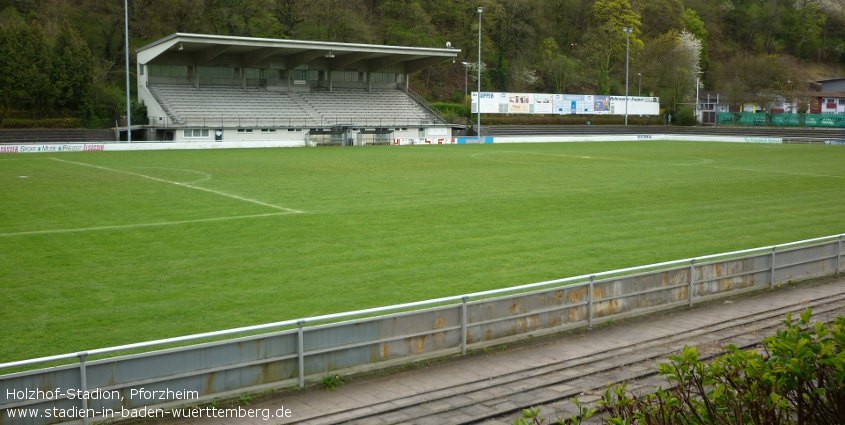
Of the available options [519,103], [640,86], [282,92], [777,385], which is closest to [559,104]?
[519,103]

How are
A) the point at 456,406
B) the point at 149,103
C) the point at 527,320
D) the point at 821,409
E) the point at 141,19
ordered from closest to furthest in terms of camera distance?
the point at 821,409 < the point at 456,406 < the point at 527,320 < the point at 149,103 < the point at 141,19

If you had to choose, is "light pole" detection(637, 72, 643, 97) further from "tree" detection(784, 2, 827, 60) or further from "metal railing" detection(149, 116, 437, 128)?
"tree" detection(784, 2, 827, 60)

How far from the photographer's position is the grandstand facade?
69.2m

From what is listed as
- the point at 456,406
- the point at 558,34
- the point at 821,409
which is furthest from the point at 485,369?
the point at 558,34

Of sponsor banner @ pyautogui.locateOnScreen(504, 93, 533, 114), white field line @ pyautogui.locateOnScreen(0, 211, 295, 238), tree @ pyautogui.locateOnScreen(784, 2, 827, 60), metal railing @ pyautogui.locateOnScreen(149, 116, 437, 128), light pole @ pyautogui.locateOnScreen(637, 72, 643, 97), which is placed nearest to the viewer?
white field line @ pyautogui.locateOnScreen(0, 211, 295, 238)

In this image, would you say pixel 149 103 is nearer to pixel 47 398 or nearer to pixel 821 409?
pixel 47 398

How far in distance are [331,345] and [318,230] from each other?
13.6m

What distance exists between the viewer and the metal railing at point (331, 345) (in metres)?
9.25

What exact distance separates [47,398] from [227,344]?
218 centimetres

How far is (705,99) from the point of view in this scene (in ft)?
400

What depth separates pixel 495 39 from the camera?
113812 millimetres

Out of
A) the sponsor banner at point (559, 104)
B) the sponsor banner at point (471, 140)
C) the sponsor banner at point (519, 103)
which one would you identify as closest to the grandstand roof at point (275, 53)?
the sponsor banner at point (559, 104)

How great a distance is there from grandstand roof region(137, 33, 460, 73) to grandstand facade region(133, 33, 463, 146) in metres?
0.10

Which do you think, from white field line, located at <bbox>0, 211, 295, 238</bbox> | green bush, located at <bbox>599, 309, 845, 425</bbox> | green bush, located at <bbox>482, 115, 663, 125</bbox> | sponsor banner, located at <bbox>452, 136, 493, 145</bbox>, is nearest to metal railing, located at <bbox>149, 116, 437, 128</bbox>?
sponsor banner, located at <bbox>452, 136, 493, 145</bbox>
